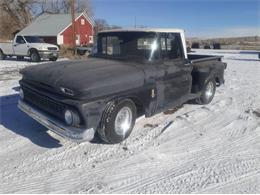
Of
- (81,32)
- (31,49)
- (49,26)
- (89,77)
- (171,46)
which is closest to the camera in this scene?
(89,77)

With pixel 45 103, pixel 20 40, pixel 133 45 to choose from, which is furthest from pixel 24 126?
pixel 20 40

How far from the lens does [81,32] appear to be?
138 feet

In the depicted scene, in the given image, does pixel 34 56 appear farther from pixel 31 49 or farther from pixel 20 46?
Answer: pixel 20 46

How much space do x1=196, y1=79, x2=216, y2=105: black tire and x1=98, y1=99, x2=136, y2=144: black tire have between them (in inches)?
114

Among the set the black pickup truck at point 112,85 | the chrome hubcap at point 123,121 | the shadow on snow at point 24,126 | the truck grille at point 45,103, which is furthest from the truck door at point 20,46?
the chrome hubcap at point 123,121

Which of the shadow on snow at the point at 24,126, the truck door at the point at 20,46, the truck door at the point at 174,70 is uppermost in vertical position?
the truck door at the point at 20,46

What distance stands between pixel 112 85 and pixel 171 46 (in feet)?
6.63

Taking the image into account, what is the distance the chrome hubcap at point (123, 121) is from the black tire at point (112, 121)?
0.03 metres

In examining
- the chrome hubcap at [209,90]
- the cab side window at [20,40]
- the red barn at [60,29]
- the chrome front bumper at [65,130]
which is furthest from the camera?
the red barn at [60,29]

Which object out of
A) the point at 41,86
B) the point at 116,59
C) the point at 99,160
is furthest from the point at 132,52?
the point at 99,160

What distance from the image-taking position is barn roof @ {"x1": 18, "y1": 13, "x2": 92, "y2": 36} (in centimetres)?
3941

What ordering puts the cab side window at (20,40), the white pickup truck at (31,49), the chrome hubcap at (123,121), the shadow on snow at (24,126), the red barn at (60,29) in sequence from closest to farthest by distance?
1. the chrome hubcap at (123,121)
2. the shadow on snow at (24,126)
3. the white pickup truck at (31,49)
4. the cab side window at (20,40)
5. the red barn at (60,29)

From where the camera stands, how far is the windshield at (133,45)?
5.38 metres

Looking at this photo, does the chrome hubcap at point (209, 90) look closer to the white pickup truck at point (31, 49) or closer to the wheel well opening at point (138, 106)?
the wheel well opening at point (138, 106)
